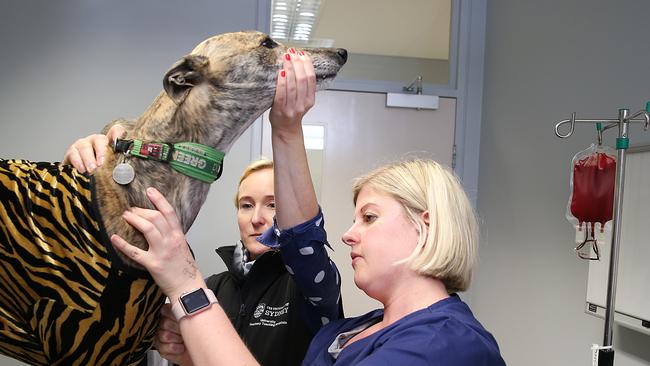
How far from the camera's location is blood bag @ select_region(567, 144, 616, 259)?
6.31 feet

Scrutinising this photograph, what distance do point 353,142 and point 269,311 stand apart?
2.16 meters

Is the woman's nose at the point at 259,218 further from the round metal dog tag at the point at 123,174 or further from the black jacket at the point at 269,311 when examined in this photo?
the round metal dog tag at the point at 123,174

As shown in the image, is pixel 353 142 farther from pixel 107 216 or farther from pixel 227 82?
pixel 107 216

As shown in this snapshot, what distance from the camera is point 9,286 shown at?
111cm

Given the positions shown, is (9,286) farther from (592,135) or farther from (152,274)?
(592,135)

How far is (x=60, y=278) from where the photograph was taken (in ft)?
3.55

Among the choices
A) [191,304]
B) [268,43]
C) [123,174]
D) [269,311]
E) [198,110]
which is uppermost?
[268,43]

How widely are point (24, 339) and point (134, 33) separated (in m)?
2.67

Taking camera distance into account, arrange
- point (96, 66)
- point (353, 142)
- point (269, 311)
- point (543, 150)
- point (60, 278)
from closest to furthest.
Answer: point (60, 278), point (269, 311), point (543, 150), point (96, 66), point (353, 142)

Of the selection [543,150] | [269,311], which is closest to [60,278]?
[269,311]

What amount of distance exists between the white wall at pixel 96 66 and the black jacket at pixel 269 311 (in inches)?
66.9

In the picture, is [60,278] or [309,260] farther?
[309,260]

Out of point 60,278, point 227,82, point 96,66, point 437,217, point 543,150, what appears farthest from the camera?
point 96,66

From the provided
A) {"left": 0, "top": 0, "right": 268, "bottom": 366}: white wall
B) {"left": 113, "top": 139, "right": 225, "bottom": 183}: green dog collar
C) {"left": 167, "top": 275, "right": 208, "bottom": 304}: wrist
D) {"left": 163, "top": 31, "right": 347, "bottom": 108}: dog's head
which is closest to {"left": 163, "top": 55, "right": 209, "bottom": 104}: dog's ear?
{"left": 163, "top": 31, "right": 347, "bottom": 108}: dog's head
